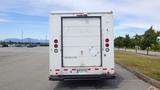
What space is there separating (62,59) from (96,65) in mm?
1317

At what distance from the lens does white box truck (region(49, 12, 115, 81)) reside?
11891 mm

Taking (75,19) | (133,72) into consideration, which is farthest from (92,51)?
(133,72)

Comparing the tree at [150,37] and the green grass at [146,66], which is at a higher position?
the tree at [150,37]

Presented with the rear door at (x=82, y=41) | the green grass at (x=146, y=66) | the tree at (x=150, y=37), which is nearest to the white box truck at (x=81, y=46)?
the rear door at (x=82, y=41)

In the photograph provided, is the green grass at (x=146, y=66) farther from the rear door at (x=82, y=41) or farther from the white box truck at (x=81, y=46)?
the rear door at (x=82, y=41)

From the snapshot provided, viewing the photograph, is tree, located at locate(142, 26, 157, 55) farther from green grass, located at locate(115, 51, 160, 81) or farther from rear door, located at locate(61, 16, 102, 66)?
rear door, located at locate(61, 16, 102, 66)

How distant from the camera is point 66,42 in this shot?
1202cm

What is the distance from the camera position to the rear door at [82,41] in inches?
473

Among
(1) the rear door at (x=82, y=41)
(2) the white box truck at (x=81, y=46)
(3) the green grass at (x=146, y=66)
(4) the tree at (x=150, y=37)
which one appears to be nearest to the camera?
(2) the white box truck at (x=81, y=46)

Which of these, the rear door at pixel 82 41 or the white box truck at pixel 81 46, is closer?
the white box truck at pixel 81 46

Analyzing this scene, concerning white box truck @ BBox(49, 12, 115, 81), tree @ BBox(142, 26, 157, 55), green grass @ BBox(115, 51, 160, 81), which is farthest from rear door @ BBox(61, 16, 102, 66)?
tree @ BBox(142, 26, 157, 55)

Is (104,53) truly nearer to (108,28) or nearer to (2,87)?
(108,28)

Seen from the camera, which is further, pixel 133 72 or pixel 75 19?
pixel 133 72

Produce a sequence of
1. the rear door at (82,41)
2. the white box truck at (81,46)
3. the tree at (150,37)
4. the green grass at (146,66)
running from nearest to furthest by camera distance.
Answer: the white box truck at (81,46)
the rear door at (82,41)
the green grass at (146,66)
the tree at (150,37)
